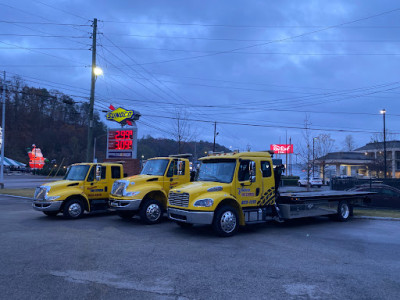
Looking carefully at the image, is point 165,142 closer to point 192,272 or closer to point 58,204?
point 58,204

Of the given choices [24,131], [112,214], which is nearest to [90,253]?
[112,214]

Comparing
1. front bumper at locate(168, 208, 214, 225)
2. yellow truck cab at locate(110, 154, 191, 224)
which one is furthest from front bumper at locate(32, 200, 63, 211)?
front bumper at locate(168, 208, 214, 225)

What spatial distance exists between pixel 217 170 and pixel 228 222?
171 centimetres

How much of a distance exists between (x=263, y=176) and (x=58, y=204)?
7.54 meters

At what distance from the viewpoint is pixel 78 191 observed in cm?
1251

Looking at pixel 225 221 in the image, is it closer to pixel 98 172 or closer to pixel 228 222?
pixel 228 222

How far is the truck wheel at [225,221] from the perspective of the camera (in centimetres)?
904

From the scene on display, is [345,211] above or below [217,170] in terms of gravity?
below

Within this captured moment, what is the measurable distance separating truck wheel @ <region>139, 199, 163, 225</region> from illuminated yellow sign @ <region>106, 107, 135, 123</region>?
1300 centimetres

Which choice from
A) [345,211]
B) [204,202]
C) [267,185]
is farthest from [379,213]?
[204,202]

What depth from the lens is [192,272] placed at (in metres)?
5.93

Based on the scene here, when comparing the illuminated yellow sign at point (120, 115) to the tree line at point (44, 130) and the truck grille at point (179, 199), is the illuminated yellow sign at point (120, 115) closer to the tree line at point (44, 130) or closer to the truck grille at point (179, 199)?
the truck grille at point (179, 199)

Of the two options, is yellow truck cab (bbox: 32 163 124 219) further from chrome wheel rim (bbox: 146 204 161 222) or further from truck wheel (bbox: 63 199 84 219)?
chrome wheel rim (bbox: 146 204 161 222)

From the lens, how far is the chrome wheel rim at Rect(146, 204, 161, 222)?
11328 millimetres
